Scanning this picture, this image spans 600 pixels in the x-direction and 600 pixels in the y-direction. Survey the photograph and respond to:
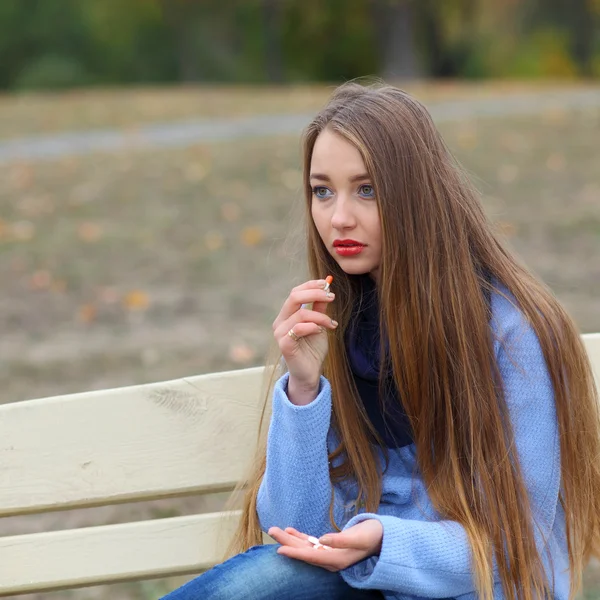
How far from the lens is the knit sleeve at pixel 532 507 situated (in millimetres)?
2186

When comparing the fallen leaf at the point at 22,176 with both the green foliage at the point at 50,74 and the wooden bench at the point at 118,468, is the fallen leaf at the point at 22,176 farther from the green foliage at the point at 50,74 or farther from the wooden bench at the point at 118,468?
the green foliage at the point at 50,74

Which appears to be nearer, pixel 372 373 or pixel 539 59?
pixel 372 373

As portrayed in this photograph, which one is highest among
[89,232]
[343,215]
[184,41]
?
[343,215]

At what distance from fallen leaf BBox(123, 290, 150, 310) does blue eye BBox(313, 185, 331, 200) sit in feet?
14.4

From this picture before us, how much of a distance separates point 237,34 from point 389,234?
35.9 meters

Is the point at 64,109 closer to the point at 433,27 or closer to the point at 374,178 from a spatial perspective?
the point at 374,178

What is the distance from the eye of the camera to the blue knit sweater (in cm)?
221

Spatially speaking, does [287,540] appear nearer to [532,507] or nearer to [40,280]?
[532,507]

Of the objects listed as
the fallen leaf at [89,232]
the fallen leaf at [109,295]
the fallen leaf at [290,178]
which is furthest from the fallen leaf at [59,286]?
the fallen leaf at [290,178]

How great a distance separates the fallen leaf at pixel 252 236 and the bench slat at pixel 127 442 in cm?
556

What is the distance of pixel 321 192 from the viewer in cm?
244

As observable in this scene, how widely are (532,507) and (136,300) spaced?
484 centimetres

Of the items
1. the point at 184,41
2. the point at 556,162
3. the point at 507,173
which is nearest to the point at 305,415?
the point at 507,173

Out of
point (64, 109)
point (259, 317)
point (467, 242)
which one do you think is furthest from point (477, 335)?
point (64, 109)
